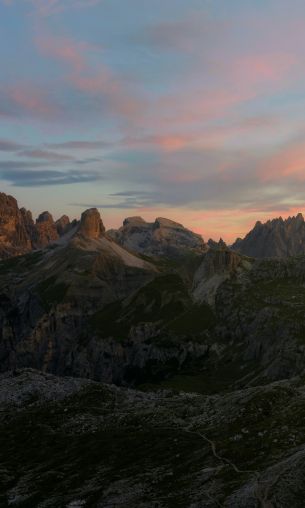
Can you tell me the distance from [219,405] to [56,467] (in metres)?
31.8

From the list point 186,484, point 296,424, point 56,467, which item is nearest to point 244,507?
point 186,484

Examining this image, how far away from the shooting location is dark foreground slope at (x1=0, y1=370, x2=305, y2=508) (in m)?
71.1

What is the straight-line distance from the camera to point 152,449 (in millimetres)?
95750

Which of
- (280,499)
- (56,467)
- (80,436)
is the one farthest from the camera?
(80,436)

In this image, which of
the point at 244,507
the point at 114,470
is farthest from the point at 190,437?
the point at 244,507

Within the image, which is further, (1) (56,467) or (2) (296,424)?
(1) (56,467)

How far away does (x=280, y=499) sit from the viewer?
63125 millimetres

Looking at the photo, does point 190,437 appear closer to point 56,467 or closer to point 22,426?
point 56,467

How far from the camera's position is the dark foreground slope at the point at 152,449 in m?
71.1

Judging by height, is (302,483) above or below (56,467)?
above

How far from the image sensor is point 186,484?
75.6 metres

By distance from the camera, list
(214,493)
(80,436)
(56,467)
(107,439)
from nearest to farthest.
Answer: (214,493)
(56,467)
(107,439)
(80,436)

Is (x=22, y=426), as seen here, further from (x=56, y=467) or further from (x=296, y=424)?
(x=296, y=424)

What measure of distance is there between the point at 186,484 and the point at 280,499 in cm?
1555
